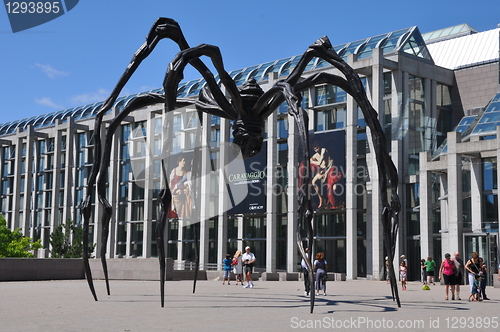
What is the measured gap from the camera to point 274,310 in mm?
11617

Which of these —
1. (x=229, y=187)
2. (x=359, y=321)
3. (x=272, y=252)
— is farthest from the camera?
(x=229, y=187)

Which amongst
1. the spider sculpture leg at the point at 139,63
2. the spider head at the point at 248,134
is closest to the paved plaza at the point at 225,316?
the spider sculpture leg at the point at 139,63

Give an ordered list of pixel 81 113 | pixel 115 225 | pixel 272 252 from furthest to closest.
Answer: pixel 81 113, pixel 115 225, pixel 272 252

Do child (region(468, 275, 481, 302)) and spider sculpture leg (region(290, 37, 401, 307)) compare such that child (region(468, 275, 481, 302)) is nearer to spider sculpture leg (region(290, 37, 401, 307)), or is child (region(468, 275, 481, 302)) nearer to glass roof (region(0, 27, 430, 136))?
spider sculpture leg (region(290, 37, 401, 307))

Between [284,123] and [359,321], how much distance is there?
126ft

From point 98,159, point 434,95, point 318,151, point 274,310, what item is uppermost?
point 434,95

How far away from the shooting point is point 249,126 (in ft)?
38.5

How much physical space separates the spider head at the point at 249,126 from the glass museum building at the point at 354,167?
2099 cm

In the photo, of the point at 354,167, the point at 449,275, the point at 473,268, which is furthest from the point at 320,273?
the point at 354,167

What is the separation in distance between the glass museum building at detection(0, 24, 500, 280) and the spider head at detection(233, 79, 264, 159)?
21.0 m

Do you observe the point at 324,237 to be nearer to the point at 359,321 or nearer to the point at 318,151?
the point at 318,151

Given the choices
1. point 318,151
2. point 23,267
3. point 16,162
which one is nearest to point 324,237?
point 318,151

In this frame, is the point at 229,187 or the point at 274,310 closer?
the point at 274,310

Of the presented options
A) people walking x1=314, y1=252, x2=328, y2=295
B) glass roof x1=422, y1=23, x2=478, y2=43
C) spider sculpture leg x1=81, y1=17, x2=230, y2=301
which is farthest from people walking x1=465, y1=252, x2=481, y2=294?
glass roof x1=422, y1=23, x2=478, y2=43
